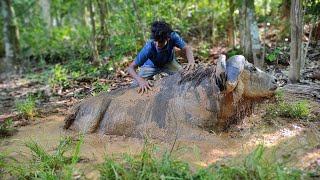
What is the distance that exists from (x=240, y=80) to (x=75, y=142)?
227 cm

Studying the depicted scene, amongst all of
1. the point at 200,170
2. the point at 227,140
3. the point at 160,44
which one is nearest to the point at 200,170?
the point at 200,170

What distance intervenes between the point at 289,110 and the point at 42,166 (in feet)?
10.5

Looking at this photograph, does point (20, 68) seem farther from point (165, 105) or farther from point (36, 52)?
point (165, 105)

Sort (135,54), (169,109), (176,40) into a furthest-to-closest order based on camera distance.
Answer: (135,54), (176,40), (169,109)

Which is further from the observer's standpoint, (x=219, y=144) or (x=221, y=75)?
(x=219, y=144)

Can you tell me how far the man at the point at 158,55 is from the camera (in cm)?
472

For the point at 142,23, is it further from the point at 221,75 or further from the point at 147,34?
the point at 221,75

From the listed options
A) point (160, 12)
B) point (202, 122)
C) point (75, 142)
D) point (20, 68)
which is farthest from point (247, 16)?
point (20, 68)

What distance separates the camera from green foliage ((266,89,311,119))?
4.62 metres

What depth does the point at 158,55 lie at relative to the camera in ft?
17.4

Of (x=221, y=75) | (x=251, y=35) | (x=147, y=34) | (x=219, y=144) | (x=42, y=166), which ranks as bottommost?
(x=219, y=144)

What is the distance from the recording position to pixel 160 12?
8.88 m

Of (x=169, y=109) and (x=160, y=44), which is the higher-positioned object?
(x=160, y=44)

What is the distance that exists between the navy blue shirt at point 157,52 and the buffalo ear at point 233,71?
1300mm
